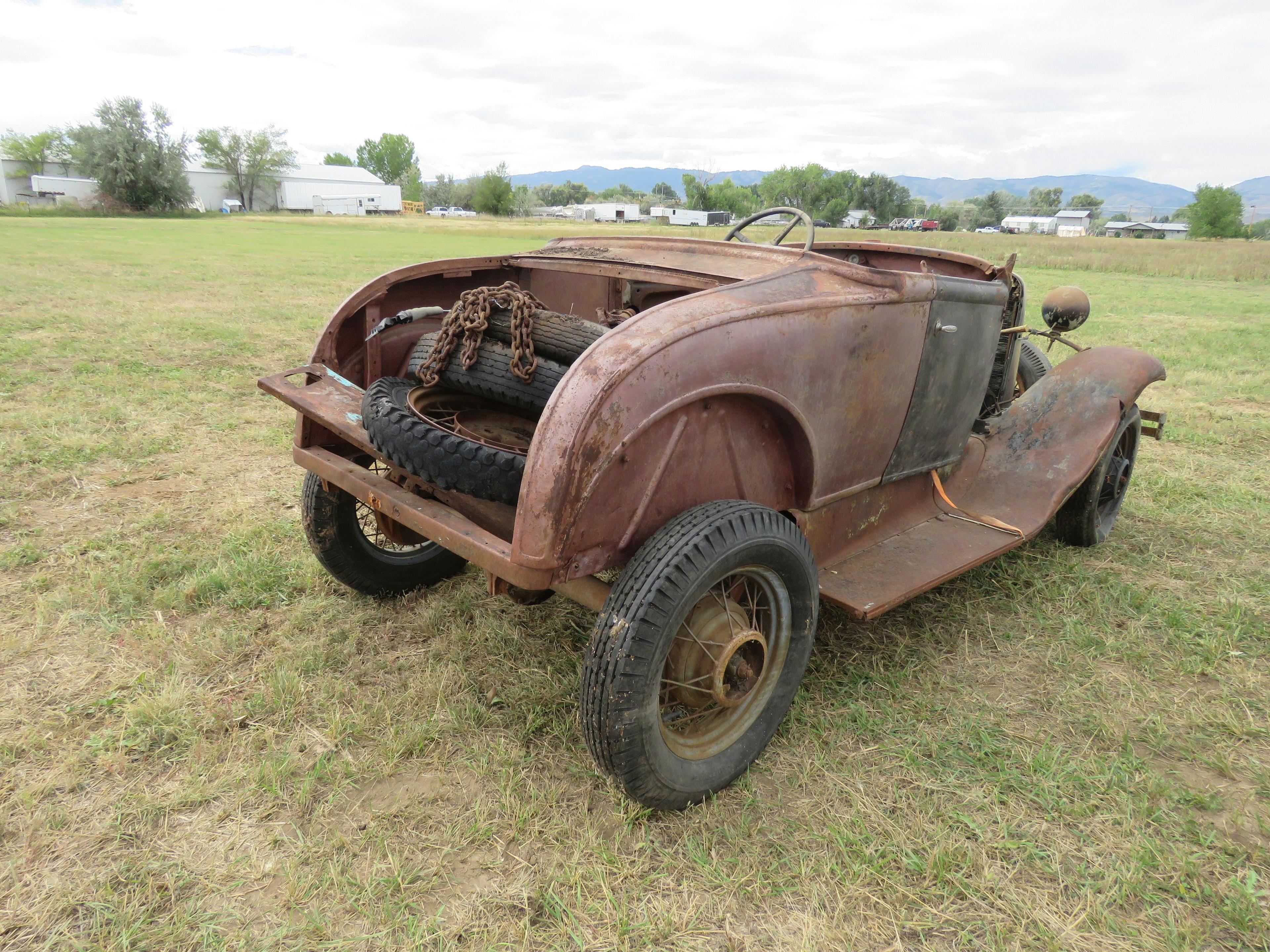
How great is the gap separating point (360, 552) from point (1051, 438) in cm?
329

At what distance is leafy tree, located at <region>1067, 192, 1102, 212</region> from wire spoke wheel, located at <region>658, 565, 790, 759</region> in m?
137

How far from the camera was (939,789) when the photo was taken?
238 cm

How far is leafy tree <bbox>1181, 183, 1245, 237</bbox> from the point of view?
58.8m

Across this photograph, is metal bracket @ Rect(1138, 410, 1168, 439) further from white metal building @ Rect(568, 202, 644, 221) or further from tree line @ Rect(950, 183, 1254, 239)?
white metal building @ Rect(568, 202, 644, 221)

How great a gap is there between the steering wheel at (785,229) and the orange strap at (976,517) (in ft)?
3.80

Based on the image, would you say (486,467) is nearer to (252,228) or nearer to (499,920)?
(499,920)

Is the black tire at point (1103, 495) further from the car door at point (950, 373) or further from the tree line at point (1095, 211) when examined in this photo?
the tree line at point (1095, 211)

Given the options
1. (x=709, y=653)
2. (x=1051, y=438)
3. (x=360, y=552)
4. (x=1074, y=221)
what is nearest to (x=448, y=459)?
(x=709, y=653)

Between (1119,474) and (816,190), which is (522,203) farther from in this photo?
(1119,474)

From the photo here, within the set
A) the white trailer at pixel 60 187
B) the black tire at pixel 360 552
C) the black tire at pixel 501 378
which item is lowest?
the black tire at pixel 360 552

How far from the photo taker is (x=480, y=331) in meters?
2.40

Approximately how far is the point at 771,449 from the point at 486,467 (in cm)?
95

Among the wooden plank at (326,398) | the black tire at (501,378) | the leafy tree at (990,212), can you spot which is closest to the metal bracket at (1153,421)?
the black tire at (501,378)

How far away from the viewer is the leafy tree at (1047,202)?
11594 centimetres
